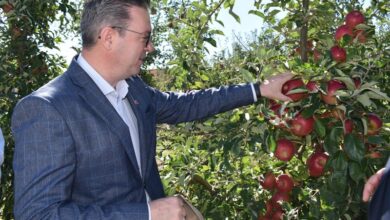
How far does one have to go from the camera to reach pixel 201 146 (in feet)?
7.35

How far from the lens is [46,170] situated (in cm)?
132

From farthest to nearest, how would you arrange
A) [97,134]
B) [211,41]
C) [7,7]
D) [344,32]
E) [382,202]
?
[7,7] → [211,41] → [344,32] → [97,134] → [382,202]

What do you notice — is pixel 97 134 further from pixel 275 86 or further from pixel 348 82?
pixel 348 82

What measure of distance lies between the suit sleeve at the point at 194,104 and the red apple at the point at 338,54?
364 mm

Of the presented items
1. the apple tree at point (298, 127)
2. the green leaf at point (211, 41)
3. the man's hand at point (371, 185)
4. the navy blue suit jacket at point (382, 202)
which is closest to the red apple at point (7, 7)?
the apple tree at point (298, 127)

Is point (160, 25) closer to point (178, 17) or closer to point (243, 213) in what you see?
point (178, 17)

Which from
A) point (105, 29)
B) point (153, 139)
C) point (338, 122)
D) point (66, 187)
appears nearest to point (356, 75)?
point (338, 122)

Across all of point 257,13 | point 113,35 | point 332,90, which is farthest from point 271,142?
point 257,13

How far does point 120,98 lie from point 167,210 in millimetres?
474

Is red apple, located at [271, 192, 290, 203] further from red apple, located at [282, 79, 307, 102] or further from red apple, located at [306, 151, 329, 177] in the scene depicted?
red apple, located at [282, 79, 307, 102]

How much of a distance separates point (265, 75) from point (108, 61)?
612 mm

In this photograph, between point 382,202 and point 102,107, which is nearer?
point 382,202

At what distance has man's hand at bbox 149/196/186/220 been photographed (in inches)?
54.4

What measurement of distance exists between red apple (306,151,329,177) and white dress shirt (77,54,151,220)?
600 mm
